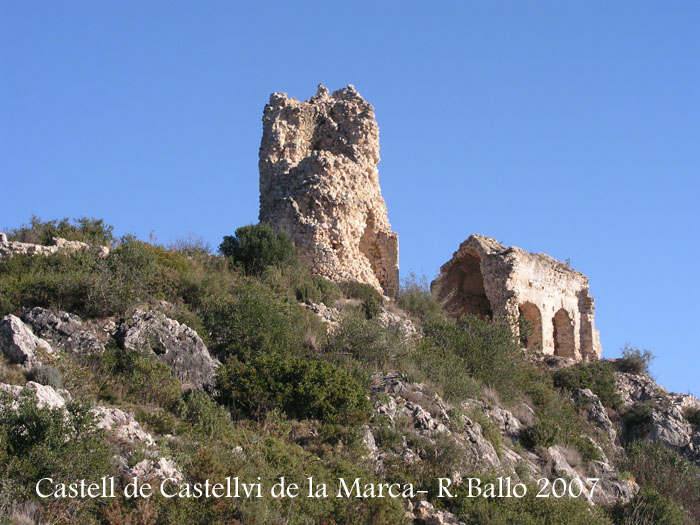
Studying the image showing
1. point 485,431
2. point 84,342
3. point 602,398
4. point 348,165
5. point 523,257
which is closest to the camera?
point 84,342

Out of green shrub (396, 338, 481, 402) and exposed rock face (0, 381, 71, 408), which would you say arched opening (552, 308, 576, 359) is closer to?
green shrub (396, 338, 481, 402)

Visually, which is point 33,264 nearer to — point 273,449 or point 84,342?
point 84,342

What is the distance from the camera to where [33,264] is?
15273 millimetres

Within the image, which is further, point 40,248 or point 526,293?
point 526,293

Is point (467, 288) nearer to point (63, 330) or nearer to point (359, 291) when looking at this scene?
point (359, 291)

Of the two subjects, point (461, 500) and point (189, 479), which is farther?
point (461, 500)

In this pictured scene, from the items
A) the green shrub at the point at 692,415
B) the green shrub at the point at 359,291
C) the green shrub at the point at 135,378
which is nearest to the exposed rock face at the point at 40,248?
the green shrub at the point at 135,378

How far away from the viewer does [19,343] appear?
11.7 metres

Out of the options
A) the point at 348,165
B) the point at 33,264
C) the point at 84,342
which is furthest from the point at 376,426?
the point at 348,165

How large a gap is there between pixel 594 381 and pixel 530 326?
10.9 ft

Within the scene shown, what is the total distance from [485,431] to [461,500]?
290 cm

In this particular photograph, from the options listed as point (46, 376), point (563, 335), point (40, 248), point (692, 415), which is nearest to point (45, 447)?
point (46, 376)

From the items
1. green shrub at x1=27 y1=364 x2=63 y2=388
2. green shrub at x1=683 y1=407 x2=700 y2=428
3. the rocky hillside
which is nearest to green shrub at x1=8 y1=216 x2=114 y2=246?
the rocky hillside

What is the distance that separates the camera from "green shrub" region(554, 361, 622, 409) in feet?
69.1
